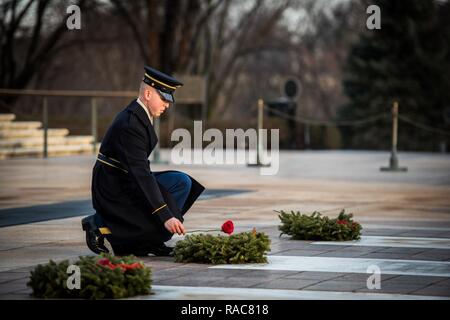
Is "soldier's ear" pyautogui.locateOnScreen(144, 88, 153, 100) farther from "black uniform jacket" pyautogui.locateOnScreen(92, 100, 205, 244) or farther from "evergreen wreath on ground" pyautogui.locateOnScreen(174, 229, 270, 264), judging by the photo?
"evergreen wreath on ground" pyautogui.locateOnScreen(174, 229, 270, 264)

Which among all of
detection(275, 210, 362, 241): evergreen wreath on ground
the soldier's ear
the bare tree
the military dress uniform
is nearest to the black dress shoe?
the military dress uniform

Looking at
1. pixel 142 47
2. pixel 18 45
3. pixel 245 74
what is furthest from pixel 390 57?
pixel 245 74

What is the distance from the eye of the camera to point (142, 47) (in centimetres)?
3991

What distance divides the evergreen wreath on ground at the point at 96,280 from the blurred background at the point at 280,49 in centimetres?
2080

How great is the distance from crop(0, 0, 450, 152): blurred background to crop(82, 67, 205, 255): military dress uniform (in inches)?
743

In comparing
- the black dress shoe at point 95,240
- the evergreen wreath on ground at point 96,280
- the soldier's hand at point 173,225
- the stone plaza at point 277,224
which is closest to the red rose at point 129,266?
the evergreen wreath on ground at point 96,280

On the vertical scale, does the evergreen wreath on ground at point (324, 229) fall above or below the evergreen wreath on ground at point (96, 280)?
above

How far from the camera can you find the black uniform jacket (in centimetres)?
923

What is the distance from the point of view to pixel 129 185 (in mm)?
9328

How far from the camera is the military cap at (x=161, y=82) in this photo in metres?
9.28

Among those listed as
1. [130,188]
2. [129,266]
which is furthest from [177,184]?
[129,266]

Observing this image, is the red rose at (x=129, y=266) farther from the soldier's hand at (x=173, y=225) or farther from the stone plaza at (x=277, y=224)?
the soldier's hand at (x=173, y=225)
